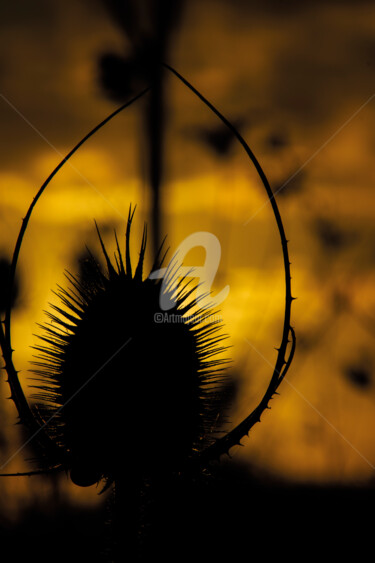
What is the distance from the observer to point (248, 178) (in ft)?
3.42

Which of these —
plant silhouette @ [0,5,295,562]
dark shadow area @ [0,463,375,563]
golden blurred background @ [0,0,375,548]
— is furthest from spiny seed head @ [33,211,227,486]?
dark shadow area @ [0,463,375,563]

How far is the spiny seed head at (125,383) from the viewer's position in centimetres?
65

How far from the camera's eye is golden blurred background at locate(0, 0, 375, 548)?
3.22 feet

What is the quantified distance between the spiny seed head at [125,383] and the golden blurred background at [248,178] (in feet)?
0.78

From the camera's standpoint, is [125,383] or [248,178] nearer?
[125,383]

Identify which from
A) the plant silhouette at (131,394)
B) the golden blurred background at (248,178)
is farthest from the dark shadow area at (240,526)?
the plant silhouette at (131,394)

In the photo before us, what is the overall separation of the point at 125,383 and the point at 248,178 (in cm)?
57

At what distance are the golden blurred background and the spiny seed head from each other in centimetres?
24

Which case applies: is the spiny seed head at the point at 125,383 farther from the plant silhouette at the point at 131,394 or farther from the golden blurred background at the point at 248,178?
the golden blurred background at the point at 248,178

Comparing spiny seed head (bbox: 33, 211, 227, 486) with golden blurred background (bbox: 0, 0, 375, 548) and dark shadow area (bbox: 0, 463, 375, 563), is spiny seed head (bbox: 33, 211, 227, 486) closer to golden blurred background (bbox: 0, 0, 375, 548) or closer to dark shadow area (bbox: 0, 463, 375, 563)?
golden blurred background (bbox: 0, 0, 375, 548)

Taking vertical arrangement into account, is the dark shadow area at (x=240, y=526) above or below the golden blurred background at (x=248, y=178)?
below

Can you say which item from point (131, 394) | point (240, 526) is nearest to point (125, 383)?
point (131, 394)

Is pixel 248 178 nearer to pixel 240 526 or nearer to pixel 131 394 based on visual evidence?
pixel 131 394

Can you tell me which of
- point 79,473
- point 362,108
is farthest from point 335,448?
point 362,108
